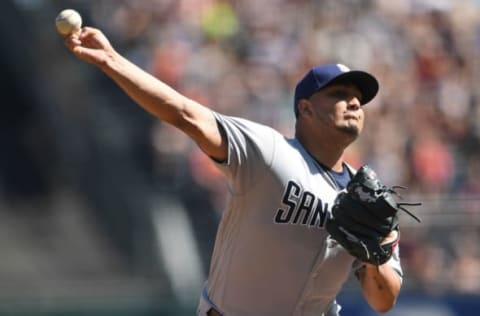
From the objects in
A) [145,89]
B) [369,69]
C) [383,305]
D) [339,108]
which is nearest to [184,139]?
[369,69]

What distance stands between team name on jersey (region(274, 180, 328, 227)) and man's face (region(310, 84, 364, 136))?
1.14 ft

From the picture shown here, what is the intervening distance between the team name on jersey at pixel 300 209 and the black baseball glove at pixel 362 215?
0.34 ft

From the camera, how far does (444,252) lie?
34.0 feet

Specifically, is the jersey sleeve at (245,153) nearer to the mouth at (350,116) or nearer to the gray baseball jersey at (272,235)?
the gray baseball jersey at (272,235)

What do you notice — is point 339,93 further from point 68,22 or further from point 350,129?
point 68,22

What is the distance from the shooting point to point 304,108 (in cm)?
549

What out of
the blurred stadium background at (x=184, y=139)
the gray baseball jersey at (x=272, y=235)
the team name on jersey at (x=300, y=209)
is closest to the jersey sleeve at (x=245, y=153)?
the gray baseball jersey at (x=272, y=235)

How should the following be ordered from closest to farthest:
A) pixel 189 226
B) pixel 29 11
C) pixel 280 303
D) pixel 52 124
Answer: pixel 280 303 → pixel 189 226 → pixel 52 124 → pixel 29 11

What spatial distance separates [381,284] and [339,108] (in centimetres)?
82

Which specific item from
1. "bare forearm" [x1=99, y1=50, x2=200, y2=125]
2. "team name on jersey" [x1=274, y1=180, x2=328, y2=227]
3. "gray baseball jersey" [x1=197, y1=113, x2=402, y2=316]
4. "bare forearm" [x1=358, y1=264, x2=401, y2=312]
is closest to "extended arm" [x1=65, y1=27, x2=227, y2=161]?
"bare forearm" [x1=99, y1=50, x2=200, y2=125]

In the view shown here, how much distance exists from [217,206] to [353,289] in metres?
1.55

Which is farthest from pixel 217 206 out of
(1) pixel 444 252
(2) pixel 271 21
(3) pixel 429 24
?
(3) pixel 429 24

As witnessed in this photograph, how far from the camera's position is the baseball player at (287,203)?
504cm

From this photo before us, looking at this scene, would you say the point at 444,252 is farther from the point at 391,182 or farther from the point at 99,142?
the point at 99,142
